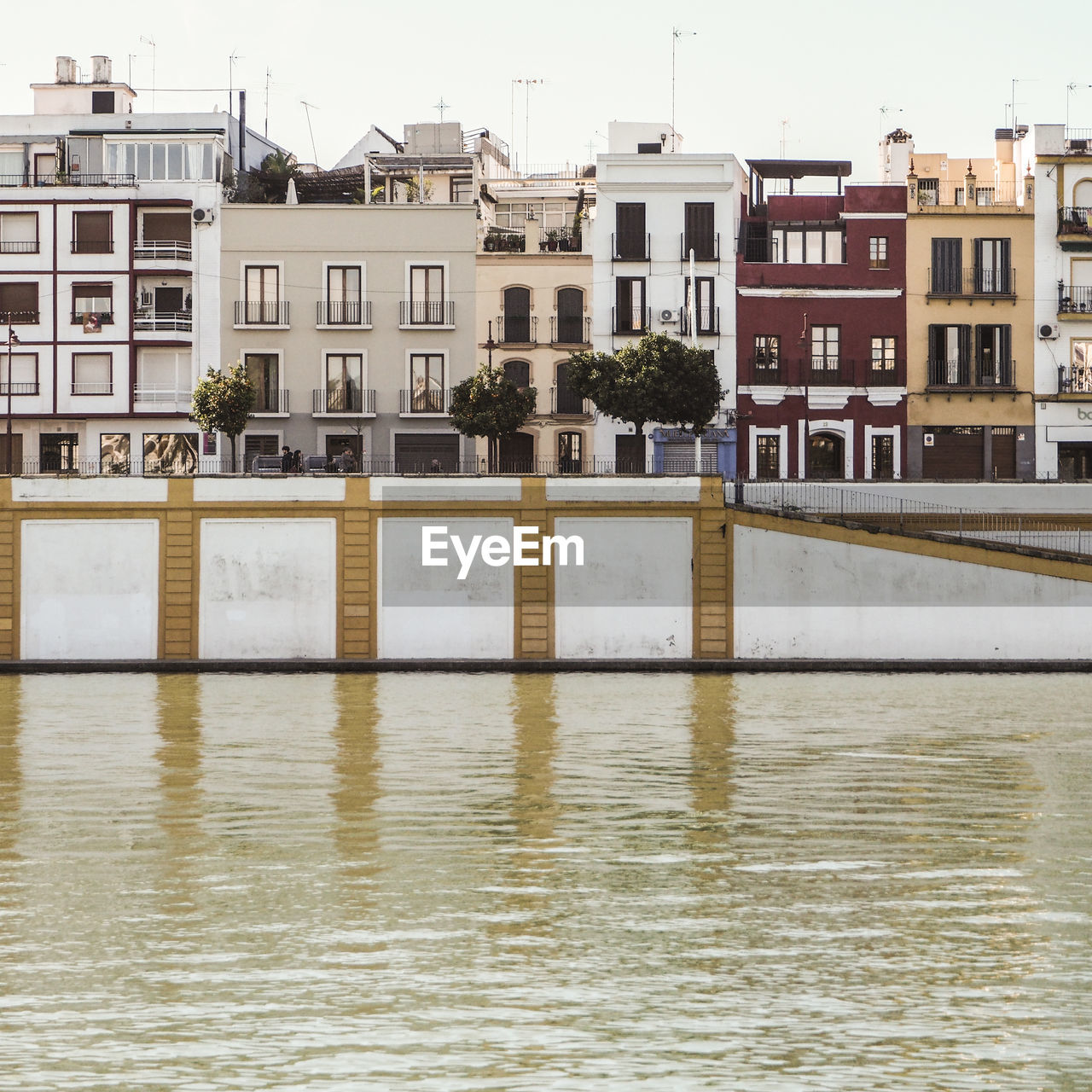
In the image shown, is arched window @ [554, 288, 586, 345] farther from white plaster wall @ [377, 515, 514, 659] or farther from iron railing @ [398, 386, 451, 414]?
white plaster wall @ [377, 515, 514, 659]

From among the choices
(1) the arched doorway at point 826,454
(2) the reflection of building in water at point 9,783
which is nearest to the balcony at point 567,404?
(1) the arched doorway at point 826,454

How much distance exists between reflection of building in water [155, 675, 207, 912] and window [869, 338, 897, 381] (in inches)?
1112

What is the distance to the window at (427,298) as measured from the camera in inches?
2306

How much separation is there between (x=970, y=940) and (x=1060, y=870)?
11.5 ft

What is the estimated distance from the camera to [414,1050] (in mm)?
12539

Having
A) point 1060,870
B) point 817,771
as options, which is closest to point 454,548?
point 817,771

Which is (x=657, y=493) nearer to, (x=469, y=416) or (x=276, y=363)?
(x=469, y=416)

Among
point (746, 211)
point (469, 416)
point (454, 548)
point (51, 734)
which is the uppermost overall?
point (746, 211)

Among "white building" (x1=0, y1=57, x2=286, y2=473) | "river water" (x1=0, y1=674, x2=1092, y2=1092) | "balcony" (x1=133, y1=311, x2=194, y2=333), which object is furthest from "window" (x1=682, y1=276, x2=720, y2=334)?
"river water" (x1=0, y1=674, x2=1092, y2=1092)

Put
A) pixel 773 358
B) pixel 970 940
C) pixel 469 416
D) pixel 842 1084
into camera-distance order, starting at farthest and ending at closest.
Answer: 1. pixel 773 358
2. pixel 469 416
3. pixel 970 940
4. pixel 842 1084

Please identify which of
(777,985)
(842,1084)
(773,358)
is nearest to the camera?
(842,1084)

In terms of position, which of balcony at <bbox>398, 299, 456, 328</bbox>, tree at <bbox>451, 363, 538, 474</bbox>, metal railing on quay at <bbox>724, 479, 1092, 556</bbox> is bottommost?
metal railing on quay at <bbox>724, 479, 1092, 556</bbox>

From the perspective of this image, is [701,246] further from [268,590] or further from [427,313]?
[268,590]

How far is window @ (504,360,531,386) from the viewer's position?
5894 centimetres
